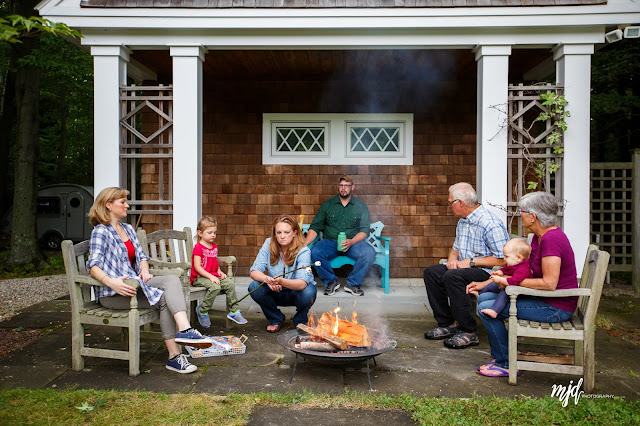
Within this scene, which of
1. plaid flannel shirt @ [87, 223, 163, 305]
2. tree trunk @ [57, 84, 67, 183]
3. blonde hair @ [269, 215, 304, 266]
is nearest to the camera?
plaid flannel shirt @ [87, 223, 163, 305]

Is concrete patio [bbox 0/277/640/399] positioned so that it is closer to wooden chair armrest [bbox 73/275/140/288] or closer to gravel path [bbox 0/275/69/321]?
wooden chair armrest [bbox 73/275/140/288]

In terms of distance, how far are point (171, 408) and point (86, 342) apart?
64.4 inches

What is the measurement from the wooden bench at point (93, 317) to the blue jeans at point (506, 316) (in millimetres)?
2317

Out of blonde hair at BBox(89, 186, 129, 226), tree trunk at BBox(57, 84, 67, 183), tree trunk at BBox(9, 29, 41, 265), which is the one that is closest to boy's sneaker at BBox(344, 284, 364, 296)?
blonde hair at BBox(89, 186, 129, 226)

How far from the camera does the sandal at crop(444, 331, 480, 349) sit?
379 cm

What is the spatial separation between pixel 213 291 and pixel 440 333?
1.96 meters

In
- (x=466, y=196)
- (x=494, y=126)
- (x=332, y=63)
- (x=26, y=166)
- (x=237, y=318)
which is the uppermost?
(x=332, y=63)

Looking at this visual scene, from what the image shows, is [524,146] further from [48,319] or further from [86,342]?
[48,319]

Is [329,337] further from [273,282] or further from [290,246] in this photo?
[290,246]

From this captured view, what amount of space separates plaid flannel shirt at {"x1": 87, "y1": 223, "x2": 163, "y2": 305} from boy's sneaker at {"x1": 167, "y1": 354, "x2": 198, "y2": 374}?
1.34ft

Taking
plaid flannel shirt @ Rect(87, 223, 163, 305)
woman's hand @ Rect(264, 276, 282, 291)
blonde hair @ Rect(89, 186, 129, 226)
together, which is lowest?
woman's hand @ Rect(264, 276, 282, 291)

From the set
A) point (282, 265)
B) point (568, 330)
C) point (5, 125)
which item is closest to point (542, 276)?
point (568, 330)

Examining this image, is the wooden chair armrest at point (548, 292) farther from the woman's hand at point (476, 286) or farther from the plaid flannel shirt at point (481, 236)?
the plaid flannel shirt at point (481, 236)

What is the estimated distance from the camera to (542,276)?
3141 mm
